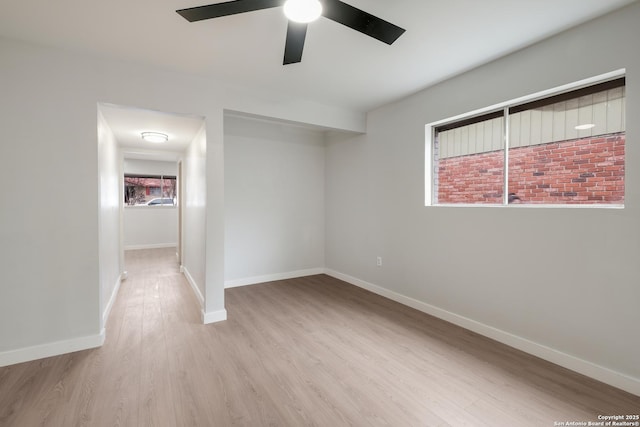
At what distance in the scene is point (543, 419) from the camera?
174cm

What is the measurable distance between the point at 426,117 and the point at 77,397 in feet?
13.0

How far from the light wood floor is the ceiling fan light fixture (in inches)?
96.0

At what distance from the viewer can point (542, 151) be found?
252 centimetres

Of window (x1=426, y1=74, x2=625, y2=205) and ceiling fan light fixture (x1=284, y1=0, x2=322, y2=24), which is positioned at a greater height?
ceiling fan light fixture (x1=284, y1=0, x2=322, y2=24)

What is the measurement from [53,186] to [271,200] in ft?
9.08

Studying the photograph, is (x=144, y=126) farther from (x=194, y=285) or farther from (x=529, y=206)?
(x=529, y=206)

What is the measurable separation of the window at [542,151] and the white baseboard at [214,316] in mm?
2731

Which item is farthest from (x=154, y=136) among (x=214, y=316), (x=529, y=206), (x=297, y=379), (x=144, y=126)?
(x=529, y=206)

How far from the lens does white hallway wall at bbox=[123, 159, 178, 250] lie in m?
7.84

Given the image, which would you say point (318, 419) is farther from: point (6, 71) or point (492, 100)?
point (6, 71)

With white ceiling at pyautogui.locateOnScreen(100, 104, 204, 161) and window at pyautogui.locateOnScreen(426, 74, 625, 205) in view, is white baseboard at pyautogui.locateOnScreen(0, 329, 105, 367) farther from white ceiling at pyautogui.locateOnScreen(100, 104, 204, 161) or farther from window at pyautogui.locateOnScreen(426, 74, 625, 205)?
window at pyautogui.locateOnScreen(426, 74, 625, 205)

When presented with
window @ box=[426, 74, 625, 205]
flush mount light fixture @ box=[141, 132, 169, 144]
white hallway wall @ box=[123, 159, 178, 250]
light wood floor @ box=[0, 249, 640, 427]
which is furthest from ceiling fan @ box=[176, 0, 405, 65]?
white hallway wall @ box=[123, 159, 178, 250]

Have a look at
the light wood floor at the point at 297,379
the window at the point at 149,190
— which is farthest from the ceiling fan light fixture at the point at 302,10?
the window at the point at 149,190

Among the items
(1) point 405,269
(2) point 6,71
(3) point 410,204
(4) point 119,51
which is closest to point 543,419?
(1) point 405,269
